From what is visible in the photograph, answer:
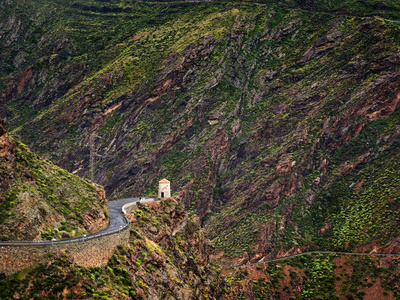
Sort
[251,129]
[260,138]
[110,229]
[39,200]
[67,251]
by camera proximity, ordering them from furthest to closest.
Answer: [251,129], [260,138], [110,229], [39,200], [67,251]

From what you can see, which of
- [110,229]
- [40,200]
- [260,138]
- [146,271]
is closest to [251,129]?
[260,138]

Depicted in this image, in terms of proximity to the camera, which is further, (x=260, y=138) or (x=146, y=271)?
→ (x=260, y=138)

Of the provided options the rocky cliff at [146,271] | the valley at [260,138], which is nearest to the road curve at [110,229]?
the rocky cliff at [146,271]

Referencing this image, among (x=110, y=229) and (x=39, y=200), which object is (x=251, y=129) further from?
(x=39, y=200)

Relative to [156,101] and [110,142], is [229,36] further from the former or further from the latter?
[110,142]

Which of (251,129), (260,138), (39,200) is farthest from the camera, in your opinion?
(251,129)

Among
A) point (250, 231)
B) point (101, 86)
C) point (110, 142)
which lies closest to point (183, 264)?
point (250, 231)

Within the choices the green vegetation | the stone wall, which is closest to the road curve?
the stone wall
